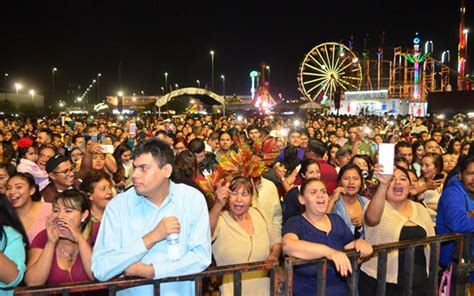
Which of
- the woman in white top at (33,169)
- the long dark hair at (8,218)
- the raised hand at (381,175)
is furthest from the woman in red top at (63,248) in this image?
the woman in white top at (33,169)

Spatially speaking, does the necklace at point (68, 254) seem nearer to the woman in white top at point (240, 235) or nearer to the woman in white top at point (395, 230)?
the woman in white top at point (240, 235)

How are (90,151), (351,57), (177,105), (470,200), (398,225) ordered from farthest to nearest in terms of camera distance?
(177,105) < (351,57) < (90,151) < (470,200) < (398,225)

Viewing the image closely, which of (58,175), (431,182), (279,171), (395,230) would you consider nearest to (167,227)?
(395,230)

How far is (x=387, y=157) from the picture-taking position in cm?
298

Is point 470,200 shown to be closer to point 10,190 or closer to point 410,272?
point 410,272

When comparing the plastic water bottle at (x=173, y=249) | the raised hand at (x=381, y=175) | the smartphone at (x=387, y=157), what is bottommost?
the plastic water bottle at (x=173, y=249)

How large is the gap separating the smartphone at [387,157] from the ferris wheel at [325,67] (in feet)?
127

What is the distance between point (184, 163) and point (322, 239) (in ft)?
6.48

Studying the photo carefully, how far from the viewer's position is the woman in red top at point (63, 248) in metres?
2.83

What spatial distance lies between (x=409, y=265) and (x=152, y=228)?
182cm

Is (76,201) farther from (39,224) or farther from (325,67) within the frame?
(325,67)

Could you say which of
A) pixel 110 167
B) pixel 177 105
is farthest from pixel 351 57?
pixel 110 167

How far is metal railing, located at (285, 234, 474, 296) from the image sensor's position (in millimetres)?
2727

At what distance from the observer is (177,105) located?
54938 mm
